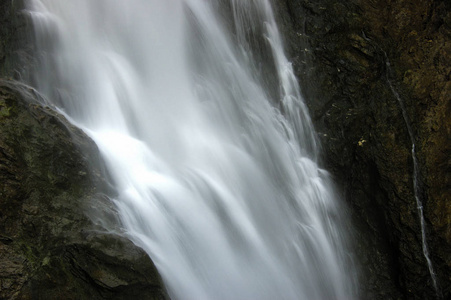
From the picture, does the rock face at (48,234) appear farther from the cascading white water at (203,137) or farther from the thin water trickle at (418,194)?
the thin water trickle at (418,194)

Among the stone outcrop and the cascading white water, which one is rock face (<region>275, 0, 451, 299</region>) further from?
the stone outcrop

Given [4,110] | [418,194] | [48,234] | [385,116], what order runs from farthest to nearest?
1. [385,116]
2. [418,194]
3. [4,110]
4. [48,234]

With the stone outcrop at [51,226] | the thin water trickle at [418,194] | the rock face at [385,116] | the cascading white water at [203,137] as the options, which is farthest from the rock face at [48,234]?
the thin water trickle at [418,194]

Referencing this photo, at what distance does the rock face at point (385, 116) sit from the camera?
6.46m

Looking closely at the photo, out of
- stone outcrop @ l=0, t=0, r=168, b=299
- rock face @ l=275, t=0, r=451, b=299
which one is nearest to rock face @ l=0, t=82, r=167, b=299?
stone outcrop @ l=0, t=0, r=168, b=299

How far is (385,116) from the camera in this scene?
6.70 meters

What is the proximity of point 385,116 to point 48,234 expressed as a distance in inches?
207

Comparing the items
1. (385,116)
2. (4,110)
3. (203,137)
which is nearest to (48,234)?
(4,110)

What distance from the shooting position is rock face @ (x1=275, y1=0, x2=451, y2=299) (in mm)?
6457

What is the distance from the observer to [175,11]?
274 inches

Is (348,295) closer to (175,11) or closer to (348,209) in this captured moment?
(348,209)

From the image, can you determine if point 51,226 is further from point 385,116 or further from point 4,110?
point 385,116

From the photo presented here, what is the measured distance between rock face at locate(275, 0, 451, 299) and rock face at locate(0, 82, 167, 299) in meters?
3.98

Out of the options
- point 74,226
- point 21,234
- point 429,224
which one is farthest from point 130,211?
point 429,224
